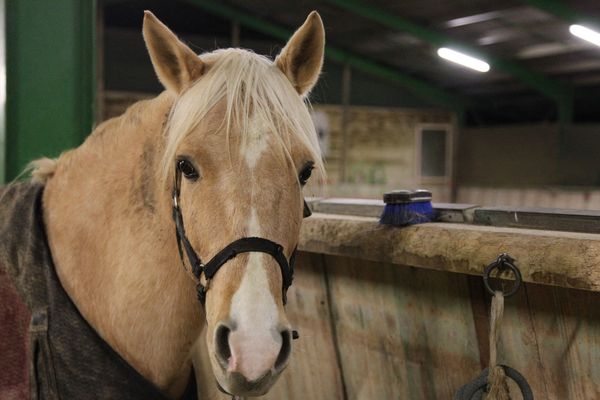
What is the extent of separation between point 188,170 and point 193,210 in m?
0.09

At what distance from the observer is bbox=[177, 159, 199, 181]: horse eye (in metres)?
1.28

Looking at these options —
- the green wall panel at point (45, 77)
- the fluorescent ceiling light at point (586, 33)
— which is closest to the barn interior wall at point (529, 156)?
the fluorescent ceiling light at point (586, 33)

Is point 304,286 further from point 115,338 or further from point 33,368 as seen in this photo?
point 33,368

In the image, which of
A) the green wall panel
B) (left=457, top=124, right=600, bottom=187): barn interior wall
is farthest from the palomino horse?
(left=457, top=124, right=600, bottom=187): barn interior wall

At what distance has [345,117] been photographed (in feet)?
33.1

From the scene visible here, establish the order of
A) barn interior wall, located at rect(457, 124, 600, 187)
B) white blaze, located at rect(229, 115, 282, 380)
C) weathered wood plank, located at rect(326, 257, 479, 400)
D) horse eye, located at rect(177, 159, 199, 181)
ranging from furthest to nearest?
barn interior wall, located at rect(457, 124, 600, 187)
weathered wood plank, located at rect(326, 257, 479, 400)
horse eye, located at rect(177, 159, 199, 181)
white blaze, located at rect(229, 115, 282, 380)

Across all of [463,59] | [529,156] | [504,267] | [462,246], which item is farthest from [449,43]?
[504,267]

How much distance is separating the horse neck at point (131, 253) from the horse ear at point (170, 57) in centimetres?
9

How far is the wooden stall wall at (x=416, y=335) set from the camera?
1.24m

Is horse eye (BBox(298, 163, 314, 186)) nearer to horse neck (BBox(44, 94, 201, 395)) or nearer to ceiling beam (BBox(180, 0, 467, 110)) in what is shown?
horse neck (BBox(44, 94, 201, 395))

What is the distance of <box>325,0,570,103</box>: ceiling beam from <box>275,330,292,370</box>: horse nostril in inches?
281

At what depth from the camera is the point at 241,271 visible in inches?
45.4

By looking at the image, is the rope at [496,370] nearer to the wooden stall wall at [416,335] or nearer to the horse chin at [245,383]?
the wooden stall wall at [416,335]

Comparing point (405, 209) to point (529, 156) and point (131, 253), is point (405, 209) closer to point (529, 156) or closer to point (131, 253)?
point (131, 253)
